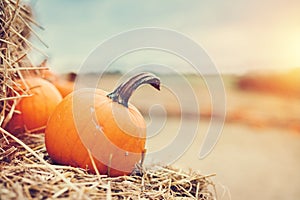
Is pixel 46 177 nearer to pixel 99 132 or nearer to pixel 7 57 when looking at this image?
pixel 99 132

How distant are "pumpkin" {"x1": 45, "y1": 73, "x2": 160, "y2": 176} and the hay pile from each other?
0.06 m

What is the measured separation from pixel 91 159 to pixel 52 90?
0.62 meters

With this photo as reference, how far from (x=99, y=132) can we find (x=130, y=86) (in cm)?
18

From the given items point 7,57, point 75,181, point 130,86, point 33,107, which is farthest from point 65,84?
point 75,181

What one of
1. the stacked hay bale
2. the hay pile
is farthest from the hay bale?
the stacked hay bale

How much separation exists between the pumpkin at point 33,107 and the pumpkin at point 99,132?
0.35m

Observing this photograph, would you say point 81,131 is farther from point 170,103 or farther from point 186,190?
point 170,103

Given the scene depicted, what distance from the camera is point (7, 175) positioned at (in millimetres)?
839

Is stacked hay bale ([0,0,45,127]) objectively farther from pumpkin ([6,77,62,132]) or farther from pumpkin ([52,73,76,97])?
pumpkin ([52,73,76,97])

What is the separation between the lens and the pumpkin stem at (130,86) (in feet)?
3.90

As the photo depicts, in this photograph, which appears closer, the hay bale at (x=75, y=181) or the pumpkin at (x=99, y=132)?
the hay bale at (x=75, y=181)

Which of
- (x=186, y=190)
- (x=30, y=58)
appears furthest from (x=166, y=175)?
(x=30, y=58)

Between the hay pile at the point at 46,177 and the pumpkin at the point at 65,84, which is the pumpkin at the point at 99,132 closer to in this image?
the hay pile at the point at 46,177

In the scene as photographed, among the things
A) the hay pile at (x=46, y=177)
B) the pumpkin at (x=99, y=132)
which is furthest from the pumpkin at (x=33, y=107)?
the pumpkin at (x=99, y=132)
